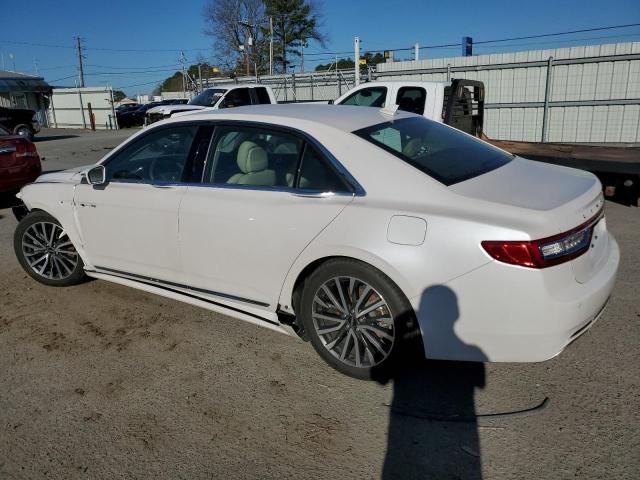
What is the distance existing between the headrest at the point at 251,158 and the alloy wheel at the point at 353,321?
98 cm

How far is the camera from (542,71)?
14297 millimetres

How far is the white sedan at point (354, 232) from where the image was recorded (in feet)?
8.52

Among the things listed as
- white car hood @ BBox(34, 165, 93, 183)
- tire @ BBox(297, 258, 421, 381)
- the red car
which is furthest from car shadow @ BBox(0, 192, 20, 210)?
tire @ BBox(297, 258, 421, 381)

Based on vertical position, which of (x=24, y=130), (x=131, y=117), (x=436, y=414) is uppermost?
(x=24, y=130)

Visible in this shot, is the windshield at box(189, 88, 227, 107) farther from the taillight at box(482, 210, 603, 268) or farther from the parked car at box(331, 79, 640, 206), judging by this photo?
the taillight at box(482, 210, 603, 268)

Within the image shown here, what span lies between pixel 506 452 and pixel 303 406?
42.5 inches

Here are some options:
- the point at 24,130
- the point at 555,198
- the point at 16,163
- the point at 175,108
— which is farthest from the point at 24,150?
the point at 24,130

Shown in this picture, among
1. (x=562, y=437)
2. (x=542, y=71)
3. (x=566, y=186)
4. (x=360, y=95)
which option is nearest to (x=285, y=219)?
(x=566, y=186)

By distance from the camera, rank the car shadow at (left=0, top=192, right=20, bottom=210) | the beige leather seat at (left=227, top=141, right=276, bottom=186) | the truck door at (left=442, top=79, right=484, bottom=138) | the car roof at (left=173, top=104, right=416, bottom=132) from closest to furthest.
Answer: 1. the car roof at (left=173, top=104, right=416, bottom=132)
2. the beige leather seat at (left=227, top=141, right=276, bottom=186)
3. the truck door at (left=442, top=79, right=484, bottom=138)
4. the car shadow at (left=0, top=192, right=20, bottom=210)

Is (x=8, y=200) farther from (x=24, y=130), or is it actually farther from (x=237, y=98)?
(x=24, y=130)

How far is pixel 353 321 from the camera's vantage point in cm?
310

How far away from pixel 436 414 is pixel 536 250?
103cm

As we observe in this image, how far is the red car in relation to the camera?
815cm

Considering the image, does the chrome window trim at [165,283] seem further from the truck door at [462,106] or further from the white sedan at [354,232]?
the truck door at [462,106]
